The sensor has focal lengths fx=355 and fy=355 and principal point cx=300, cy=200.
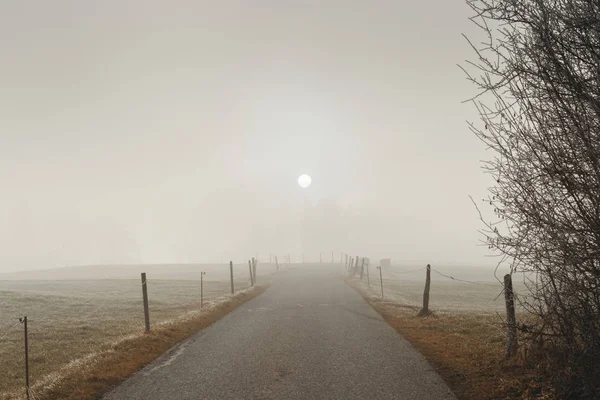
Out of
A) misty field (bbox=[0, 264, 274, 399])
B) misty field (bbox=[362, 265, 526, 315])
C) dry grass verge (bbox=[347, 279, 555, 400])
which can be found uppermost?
dry grass verge (bbox=[347, 279, 555, 400])

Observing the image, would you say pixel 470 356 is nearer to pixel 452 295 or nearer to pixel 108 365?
pixel 108 365

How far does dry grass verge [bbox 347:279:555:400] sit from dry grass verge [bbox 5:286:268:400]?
8358 millimetres

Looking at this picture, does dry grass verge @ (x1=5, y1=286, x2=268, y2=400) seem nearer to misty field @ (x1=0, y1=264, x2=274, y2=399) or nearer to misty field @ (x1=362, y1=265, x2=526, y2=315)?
misty field @ (x1=0, y1=264, x2=274, y2=399)

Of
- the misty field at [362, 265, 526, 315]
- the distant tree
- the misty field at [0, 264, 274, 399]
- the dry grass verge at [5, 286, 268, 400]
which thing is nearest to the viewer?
the distant tree

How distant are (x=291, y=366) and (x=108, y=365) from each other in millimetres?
5285

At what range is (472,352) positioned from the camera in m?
10.5

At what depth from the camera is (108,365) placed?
10195 mm

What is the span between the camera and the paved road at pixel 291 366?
796 cm

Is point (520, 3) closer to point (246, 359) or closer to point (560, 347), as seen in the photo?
point (560, 347)

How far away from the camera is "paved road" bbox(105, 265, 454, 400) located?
796 cm

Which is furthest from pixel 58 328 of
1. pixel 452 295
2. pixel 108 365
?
pixel 452 295

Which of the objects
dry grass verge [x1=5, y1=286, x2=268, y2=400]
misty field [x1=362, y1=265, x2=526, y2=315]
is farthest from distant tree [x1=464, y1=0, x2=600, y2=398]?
dry grass verge [x1=5, y1=286, x2=268, y2=400]

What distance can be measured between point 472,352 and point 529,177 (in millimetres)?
6283

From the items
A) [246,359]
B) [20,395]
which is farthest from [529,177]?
[20,395]
